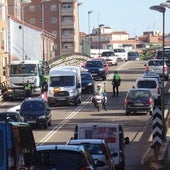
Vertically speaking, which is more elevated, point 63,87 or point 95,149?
point 95,149

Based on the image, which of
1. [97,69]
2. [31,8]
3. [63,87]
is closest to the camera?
[63,87]

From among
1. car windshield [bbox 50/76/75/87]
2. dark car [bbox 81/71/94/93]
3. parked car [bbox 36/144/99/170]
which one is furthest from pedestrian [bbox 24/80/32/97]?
parked car [bbox 36/144/99/170]

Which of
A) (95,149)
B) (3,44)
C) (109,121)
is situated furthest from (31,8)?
(95,149)

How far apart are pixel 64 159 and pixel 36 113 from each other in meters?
26.3

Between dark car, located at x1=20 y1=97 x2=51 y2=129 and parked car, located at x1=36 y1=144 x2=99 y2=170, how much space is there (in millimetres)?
25197

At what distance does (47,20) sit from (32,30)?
163 ft

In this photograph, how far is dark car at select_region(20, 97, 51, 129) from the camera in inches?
1639

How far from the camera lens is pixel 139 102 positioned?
46.3m

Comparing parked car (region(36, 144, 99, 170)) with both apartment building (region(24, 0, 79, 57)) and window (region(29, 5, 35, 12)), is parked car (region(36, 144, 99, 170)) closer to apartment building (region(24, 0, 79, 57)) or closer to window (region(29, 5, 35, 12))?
apartment building (region(24, 0, 79, 57))

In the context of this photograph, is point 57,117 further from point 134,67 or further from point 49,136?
point 134,67

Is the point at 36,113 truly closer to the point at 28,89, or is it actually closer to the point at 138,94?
the point at 138,94

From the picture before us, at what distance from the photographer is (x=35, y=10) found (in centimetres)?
15488

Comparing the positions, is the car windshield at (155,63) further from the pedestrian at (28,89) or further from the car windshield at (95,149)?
the car windshield at (95,149)

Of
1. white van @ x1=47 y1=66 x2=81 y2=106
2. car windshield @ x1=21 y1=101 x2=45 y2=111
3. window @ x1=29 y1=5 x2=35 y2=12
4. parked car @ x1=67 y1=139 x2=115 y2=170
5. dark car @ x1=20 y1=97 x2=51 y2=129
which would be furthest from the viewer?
window @ x1=29 y1=5 x2=35 y2=12
